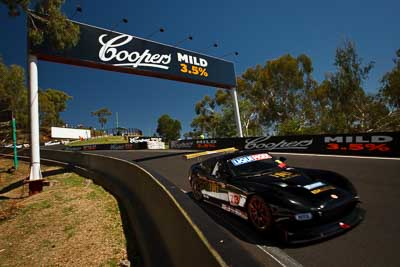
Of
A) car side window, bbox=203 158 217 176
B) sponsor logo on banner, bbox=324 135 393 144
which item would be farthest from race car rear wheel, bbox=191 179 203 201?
sponsor logo on banner, bbox=324 135 393 144

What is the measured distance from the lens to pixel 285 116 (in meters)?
40.0

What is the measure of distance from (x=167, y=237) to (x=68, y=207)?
6.56 meters

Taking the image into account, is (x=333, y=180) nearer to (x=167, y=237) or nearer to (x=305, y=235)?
(x=305, y=235)

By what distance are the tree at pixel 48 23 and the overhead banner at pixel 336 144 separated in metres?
13.2

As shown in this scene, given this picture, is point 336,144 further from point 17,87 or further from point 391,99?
point 17,87

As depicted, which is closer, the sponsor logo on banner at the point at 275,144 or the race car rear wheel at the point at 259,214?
the race car rear wheel at the point at 259,214

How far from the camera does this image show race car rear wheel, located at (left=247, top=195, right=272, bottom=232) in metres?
3.93

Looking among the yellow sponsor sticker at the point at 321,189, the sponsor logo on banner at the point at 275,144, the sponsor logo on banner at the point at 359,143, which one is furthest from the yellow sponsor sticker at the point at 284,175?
→ the sponsor logo on banner at the point at 275,144

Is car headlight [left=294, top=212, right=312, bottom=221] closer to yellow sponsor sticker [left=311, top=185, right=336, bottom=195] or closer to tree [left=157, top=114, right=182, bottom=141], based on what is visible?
yellow sponsor sticker [left=311, top=185, right=336, bottom=195]

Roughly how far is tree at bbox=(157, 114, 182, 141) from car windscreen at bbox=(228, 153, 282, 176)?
331 feet

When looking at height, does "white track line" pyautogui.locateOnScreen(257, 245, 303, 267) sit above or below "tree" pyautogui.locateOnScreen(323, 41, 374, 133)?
below

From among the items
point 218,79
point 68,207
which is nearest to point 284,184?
point 68,207

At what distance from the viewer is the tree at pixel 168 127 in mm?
107375

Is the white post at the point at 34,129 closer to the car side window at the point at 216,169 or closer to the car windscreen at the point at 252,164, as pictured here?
the car side window at the point at 216,169
